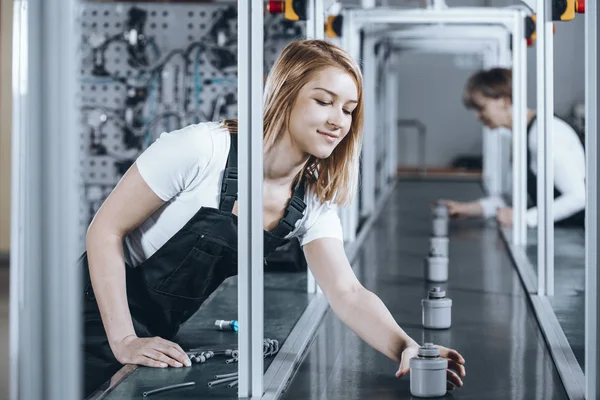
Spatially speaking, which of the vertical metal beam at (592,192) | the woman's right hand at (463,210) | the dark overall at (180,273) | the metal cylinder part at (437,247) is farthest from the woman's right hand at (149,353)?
the woman's right hand at (463,210)

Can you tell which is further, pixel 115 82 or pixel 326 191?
pixel 115 82

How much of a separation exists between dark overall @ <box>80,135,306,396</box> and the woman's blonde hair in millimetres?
89

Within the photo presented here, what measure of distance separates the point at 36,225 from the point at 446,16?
4.30 metres

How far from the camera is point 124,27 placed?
21.2ft

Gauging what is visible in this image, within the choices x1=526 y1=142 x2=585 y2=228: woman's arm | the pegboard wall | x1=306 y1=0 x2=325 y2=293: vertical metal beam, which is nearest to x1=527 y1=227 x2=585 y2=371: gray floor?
Answer: x1=526 y1=142 x2=585 y2=228: woman's arm

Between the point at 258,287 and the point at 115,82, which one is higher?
the point at 115,82

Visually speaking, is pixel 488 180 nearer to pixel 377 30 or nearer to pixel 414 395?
pixel 377 30

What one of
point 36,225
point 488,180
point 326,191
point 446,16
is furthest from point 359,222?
point 36,225

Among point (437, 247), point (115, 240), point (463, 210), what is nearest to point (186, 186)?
point (115, 240)

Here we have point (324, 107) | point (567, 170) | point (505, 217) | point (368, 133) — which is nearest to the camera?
point (324, 107)

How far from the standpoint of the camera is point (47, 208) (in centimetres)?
154

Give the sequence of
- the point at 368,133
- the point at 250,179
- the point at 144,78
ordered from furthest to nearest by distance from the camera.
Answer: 1. the point at 368,133
2. the point at 144,78
3. the point at 250,179

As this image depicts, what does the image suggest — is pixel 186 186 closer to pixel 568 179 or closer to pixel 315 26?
pixel 315 26

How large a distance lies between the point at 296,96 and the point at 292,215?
35 cm
